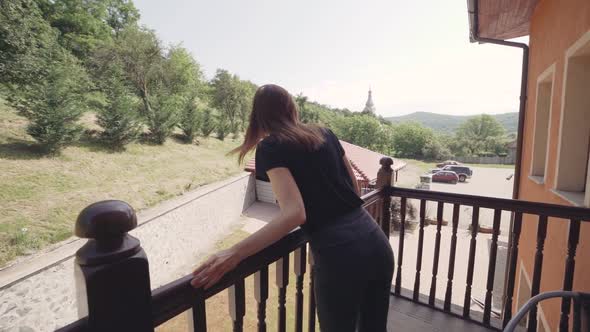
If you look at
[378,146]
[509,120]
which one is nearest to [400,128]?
[378,146]

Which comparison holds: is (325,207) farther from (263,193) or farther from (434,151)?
(434,151)

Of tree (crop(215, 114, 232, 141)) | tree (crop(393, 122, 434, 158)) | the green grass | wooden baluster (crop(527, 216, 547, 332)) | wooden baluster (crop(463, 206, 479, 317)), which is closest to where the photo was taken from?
wooden baluster (crop(527, 216, 547, 332))

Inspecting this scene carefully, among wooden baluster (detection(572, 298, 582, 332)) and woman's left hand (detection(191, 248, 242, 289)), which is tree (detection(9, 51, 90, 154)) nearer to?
woman's left hand (detection(191, 248, 242, 289))

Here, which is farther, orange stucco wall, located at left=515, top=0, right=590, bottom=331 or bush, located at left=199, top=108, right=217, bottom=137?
bush, located at left=199, top=108, right=217, bottom=137

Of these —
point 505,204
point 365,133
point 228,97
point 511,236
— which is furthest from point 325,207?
point 365,133

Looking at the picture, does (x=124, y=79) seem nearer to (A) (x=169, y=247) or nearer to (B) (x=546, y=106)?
(A) (x=169, y=247)

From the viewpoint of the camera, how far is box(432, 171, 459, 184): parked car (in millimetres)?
24203

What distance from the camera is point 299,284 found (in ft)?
4.56

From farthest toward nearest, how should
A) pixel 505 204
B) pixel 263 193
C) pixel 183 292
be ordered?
1. pixel 263 193
2. pixel 505 204
3. pixel 183 292

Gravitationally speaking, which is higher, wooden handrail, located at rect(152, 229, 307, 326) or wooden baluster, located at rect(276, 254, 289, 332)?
wooden handrail, located at rect(152, 229, 307, 326)

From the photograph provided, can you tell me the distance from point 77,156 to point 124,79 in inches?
292

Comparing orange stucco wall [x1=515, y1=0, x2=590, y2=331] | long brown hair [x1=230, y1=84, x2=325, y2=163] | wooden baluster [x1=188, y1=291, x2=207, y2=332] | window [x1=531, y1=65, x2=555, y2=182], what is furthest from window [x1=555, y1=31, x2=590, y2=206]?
wooden baluster [x1=188, y1=291, x2=207, y2=332]

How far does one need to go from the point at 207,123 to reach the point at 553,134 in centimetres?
1638

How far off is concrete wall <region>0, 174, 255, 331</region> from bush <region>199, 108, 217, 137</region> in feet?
17.4
